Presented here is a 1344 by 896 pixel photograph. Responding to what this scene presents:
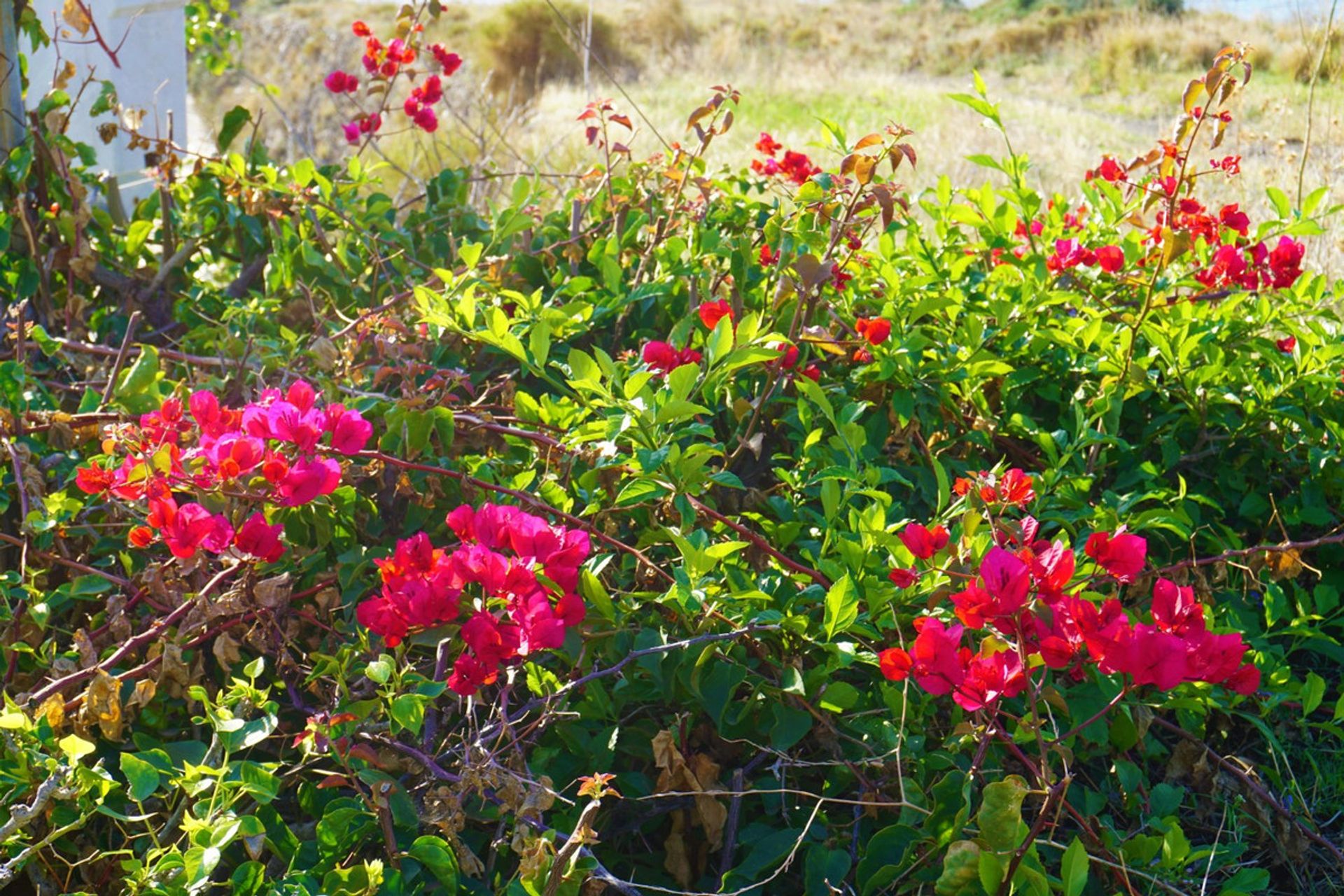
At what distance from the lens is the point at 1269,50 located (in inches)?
580

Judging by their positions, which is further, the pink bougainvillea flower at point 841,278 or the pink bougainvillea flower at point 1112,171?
the pink bougainvillea flower at point 1112,171

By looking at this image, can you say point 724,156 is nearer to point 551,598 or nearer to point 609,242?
point 609,242

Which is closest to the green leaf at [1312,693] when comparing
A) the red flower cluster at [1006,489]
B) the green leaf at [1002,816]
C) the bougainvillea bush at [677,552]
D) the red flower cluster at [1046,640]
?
the bougainvillea bush at [677,552]

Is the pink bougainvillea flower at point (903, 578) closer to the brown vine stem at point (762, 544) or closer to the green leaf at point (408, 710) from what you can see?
the brown vine stem at point (762, 544)

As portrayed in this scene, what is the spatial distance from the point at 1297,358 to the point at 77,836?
1.77 meters

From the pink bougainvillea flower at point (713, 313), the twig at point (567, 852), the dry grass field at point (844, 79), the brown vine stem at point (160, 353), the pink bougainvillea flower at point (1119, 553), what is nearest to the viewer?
the twig at point (567, 852)

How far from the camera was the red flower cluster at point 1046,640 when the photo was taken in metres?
1.03

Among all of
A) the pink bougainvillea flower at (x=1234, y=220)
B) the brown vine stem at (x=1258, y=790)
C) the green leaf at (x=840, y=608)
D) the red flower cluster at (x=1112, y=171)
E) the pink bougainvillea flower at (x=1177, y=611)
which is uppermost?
the red flower cluster at (x=1112, y=171)

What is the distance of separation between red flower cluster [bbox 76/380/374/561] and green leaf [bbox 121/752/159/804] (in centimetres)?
20

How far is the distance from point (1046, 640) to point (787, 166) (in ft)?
4.51

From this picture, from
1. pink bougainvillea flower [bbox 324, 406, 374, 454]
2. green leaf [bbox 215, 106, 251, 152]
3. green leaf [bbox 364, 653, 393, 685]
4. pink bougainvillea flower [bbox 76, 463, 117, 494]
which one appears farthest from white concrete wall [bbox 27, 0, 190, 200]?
green leaf [bbox 364, 653, 393, 685]

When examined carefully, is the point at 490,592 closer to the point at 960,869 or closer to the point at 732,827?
the point at 732,827

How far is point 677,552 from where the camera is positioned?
60.6 inches

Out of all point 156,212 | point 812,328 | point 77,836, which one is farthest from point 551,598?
point 156,212
